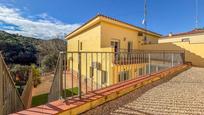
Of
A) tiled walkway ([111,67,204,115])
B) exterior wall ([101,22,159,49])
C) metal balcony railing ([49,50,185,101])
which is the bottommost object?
tiled walkway ([111,67,204,115])

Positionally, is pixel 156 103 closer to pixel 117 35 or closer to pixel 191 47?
pixel 117 35

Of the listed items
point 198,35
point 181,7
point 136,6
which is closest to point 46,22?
point 136,6

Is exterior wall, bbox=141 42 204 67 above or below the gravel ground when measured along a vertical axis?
above

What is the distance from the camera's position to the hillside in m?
31.7

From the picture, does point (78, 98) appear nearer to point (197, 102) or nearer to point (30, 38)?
point (197, 102)

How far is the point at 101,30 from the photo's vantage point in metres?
13.5

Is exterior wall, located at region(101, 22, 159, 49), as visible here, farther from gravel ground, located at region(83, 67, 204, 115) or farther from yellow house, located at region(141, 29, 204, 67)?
gravel ground, located at region(83, 67, 204, 115)

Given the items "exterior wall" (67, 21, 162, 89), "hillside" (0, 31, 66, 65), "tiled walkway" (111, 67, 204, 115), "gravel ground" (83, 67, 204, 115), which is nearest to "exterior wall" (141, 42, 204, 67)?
"exterior wall" (67, 21, 162, 89)

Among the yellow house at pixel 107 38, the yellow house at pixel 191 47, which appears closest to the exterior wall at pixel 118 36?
the yellow house at pixel 107 38

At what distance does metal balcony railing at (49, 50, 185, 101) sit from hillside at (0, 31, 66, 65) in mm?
19964

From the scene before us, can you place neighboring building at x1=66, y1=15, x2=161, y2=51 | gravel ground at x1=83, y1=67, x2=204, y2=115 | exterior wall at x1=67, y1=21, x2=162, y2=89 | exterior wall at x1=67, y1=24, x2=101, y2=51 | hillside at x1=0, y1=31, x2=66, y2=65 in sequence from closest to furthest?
gravel ground at x1=83, y1=67, x2=204, y2=115 → exterior wall at x1=67, y1=21, x2=162, y2=89 → neighboring building at x1=66, y1=15, x2=161, y2=51 → exterior wall at x1=67, y1=24, x2=101, y2=51 → hillside at x1=0, y1=31, x2=66, y2=65

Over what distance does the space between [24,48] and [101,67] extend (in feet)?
107

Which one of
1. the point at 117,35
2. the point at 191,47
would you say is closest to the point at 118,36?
the point at 117,35

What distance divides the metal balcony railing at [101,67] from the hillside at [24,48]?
20.0 m
